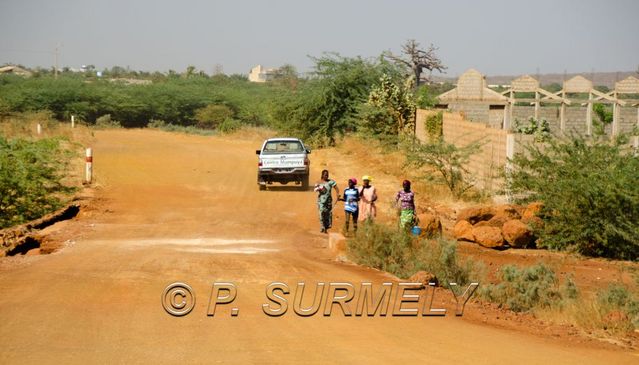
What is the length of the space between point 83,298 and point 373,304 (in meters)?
3.74

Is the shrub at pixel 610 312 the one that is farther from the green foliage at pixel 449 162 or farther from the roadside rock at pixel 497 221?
the green foliage at pixel 449 162

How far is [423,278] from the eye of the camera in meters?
13.1

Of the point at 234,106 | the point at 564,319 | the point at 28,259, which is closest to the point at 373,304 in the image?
the point at 564,319

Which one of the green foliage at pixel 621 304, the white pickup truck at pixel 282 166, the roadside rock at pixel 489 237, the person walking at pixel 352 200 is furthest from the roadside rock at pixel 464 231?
the white pickup truck at pixel 282 166

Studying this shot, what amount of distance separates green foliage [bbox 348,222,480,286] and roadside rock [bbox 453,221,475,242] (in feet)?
12.7

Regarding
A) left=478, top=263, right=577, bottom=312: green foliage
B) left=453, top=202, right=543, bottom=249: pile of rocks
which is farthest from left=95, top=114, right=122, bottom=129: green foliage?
left=478, top=263, right=577, bottom=312: green foliage

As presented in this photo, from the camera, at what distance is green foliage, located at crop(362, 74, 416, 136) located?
1532 inches

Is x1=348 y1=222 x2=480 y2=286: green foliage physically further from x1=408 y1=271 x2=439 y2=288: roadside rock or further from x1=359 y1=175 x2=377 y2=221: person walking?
x1=359 y1=175 x2=377 y2=221: person walking

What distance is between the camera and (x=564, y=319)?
37.0ft

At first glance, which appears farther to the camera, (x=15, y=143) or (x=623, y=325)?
(x=15, y=143)

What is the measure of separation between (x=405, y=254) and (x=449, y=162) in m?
12.0

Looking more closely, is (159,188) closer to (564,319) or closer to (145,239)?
(145,239)

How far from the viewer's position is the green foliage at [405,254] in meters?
13.7

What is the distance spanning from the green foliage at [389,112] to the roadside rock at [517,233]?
19214 millimetres
